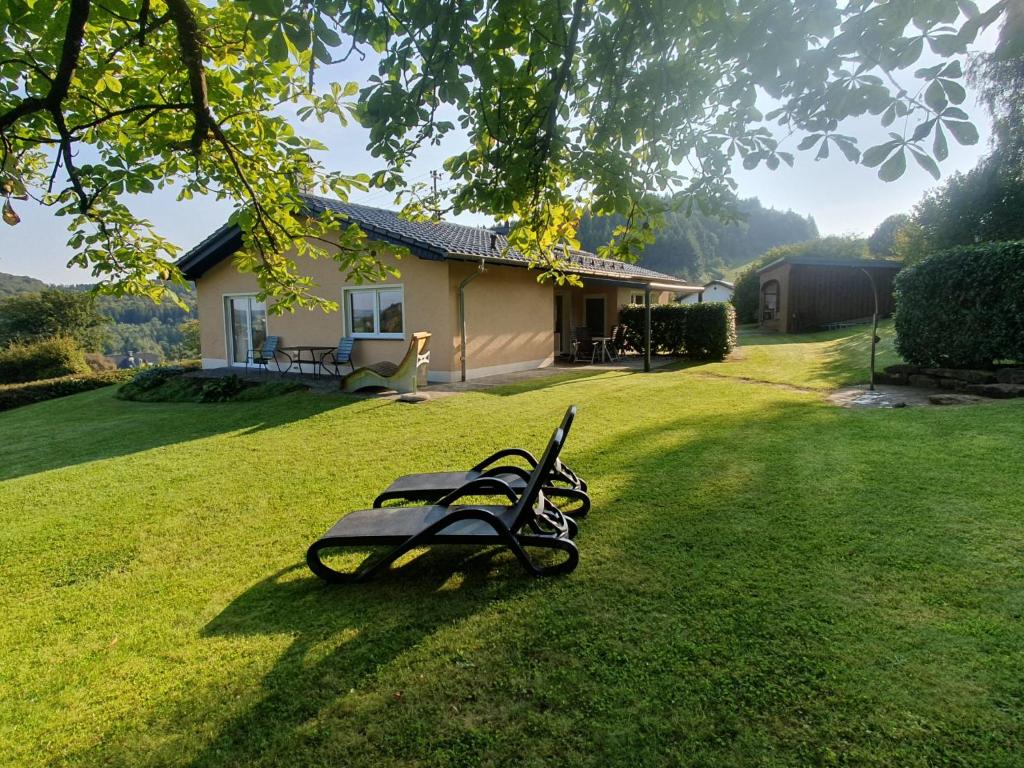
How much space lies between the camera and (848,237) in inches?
2584

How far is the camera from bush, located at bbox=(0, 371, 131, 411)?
1544 centimetres

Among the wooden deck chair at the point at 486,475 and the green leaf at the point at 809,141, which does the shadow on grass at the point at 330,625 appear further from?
the green leaf at the point at 809,141

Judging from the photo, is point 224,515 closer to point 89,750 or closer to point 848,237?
point 89,750

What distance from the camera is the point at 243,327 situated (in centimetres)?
1628

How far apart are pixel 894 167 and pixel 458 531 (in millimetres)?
2914

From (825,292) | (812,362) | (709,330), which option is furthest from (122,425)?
(825,292)

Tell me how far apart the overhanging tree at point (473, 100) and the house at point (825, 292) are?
27.0m

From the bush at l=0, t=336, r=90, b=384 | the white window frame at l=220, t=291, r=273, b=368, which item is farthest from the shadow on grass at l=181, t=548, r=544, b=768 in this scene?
the bush at l=0, t=336, r=90, b=384

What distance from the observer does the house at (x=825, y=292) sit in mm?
27656

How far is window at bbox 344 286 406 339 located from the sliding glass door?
12.8ft

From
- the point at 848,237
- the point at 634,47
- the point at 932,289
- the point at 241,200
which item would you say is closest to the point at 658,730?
the point at 634,47

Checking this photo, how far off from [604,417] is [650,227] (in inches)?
164

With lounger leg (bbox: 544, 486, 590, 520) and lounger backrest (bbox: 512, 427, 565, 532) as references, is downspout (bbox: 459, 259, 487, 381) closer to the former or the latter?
lounger leg (bbox: 544, 486, 590, 520)

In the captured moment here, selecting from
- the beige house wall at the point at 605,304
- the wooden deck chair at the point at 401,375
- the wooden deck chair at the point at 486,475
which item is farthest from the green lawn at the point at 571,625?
the beige house wall at the point at 605,304
